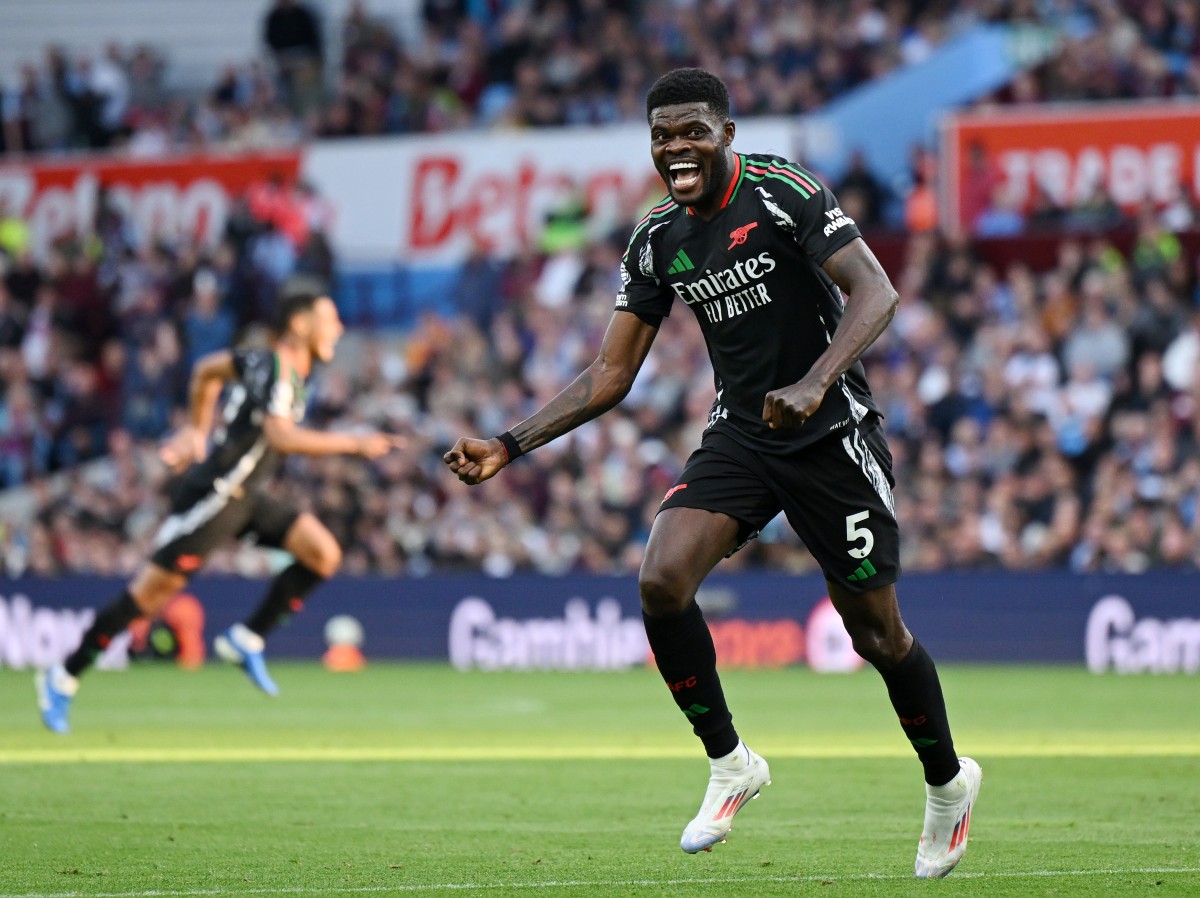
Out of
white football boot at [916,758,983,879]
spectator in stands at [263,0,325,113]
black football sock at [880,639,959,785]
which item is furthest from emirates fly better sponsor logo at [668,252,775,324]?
spectator in stands at [263,0,325,113]

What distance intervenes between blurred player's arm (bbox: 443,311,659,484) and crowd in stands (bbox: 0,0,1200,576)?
1138 cm

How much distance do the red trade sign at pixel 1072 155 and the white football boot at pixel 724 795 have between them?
14.4 m

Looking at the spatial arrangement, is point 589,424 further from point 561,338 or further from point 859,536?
point 859,536

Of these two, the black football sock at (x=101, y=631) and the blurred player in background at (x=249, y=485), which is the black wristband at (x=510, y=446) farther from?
the black football sock at (x=101, y=631)

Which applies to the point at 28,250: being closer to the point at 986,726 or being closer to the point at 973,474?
the point at 973,474

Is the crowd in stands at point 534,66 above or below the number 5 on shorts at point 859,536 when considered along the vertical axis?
above

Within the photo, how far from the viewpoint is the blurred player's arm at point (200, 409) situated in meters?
13.1

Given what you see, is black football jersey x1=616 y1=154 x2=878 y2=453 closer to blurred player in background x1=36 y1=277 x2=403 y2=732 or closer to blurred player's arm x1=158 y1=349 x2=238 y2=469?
blurred player in background x1=36 y1=277 x2=403 y2=732

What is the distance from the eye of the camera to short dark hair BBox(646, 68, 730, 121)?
6547 millimetres

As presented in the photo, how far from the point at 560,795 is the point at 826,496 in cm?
290

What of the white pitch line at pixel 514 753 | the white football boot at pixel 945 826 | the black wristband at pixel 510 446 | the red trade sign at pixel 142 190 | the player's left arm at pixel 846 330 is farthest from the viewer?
the red trade sign at pixel 142 190

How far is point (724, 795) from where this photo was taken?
22.3 feet

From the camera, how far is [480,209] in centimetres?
2389

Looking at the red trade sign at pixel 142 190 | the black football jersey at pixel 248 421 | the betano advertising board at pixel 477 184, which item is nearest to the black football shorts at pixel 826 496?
the black football jersey at pixel 248 421
